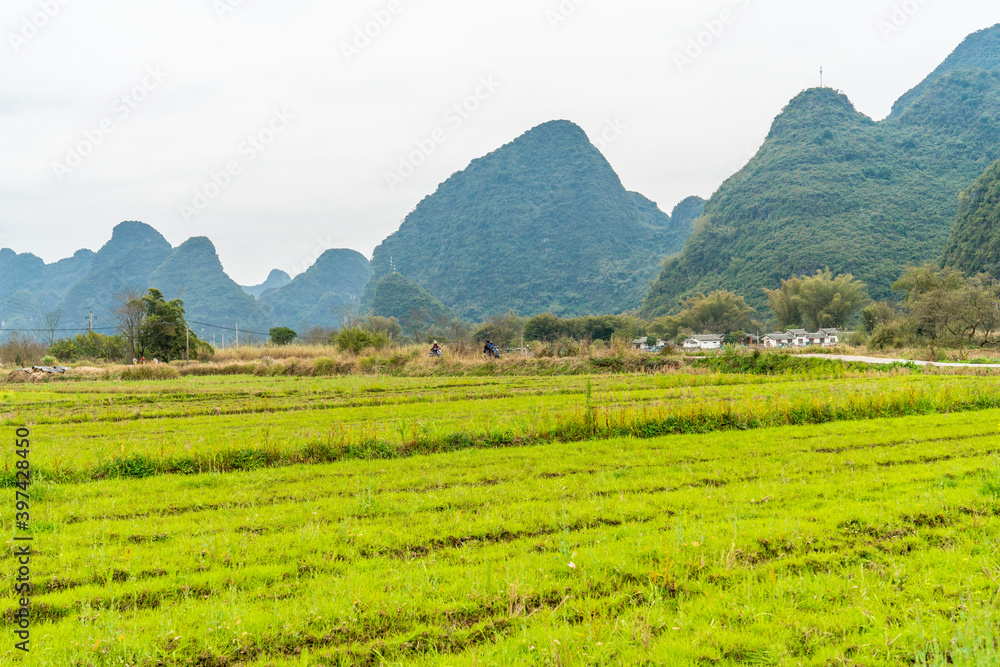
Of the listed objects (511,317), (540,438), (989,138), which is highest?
(989,138)

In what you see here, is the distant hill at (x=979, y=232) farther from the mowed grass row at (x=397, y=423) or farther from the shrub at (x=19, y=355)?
the shrub at (x=19, y=355)

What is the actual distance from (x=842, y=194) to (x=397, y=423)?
15733 cm

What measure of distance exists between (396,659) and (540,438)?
856cm

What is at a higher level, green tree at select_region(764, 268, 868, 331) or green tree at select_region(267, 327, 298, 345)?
green tree at select_region(764, 268, 868, 331)

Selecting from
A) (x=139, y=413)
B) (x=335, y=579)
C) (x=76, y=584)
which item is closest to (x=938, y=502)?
(x=335, y=579)

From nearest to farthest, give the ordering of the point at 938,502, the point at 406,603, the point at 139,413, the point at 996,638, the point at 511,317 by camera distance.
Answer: the point at 996,638 → the point at 406,603 → the point at 938,502 → the point at 139,413 → the point at 511,317

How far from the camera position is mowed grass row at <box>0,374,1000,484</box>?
9945 millimetres

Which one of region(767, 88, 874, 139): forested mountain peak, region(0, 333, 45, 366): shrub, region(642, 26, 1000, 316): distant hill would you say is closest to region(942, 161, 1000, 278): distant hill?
region(642, 26, 1000, 316): distant hill

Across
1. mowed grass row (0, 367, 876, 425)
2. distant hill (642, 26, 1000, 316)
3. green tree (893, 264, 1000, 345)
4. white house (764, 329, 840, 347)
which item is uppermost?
distant hill (642, 26, 1000, 316)

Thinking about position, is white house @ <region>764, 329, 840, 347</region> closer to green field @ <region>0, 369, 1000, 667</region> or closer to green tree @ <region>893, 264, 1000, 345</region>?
green tree @ <region>893, 264, 1000, 345</region>

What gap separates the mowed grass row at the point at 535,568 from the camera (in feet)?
11.7

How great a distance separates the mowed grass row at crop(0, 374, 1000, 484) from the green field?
11 centimetres

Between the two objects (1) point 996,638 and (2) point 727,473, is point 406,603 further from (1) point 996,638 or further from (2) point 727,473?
(2) point 727,473

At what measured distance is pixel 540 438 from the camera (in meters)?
12.0
